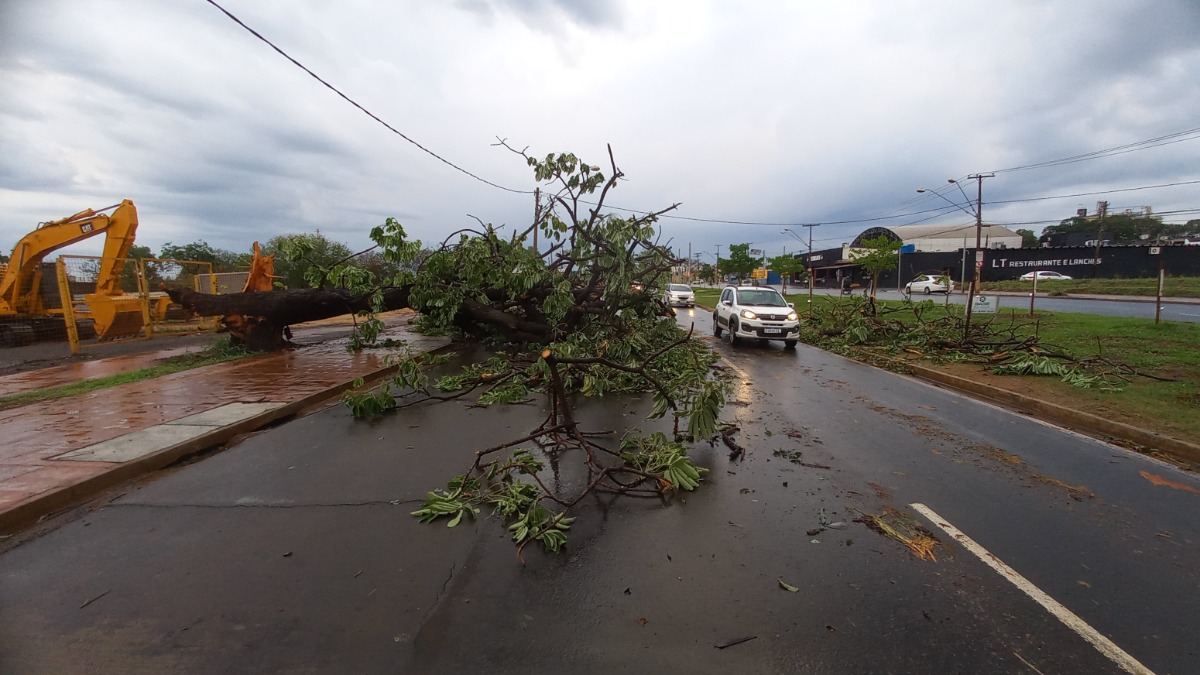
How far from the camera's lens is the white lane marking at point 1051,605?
2488 mm

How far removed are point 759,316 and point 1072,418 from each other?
7085 millimetres

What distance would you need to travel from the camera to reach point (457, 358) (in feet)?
38.5

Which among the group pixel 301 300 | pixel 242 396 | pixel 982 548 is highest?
pixel 301 300

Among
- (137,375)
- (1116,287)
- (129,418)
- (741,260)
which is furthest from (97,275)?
(1116,287)

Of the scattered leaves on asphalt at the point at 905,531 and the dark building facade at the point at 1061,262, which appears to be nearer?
the scattered leaves on asphalt at the point at 905,531

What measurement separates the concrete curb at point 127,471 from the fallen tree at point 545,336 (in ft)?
3.18

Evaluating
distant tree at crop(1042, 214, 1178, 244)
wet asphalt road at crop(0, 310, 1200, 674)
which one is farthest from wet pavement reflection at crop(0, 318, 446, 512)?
distant tree at crop(1042, 214, 1178, 244)

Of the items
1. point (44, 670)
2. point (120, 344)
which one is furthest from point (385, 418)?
point (120, 344)

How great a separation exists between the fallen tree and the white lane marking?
1938mm

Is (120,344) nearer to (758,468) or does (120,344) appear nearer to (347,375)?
(347,375)

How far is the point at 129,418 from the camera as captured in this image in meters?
6.25

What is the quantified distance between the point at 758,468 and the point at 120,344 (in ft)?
52.3

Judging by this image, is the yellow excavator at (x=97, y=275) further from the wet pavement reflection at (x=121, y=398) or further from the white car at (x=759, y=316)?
the white car at (x=759, y=316)

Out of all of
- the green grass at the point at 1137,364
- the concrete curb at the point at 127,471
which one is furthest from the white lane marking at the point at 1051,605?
the concrete curb at the point at 127,471
